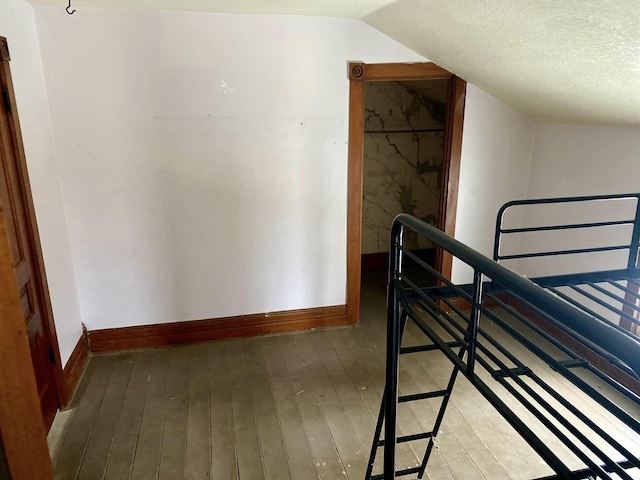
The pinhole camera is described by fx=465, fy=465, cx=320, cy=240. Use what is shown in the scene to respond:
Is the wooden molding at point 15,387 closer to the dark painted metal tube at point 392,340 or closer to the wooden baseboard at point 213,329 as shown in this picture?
the dark painted metal tube at point 392,340

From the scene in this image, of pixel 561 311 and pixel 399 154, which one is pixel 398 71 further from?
pixel 561 311

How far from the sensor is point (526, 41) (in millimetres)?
1898

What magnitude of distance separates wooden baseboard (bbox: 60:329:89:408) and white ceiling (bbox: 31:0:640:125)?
1916 millimetres

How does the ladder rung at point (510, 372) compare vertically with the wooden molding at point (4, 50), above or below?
below

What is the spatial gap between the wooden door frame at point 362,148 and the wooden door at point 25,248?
1.81 metres

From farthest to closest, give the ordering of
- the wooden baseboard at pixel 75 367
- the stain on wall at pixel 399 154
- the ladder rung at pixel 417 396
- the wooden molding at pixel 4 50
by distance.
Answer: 1. the stain on wall at pixel 399 154
2. the wooden baseboard at pixel 75 367
3. the wooden molding at pixel 4 50
4. the ladder rung at pixel 417 396

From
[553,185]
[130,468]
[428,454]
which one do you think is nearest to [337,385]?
[428,454]

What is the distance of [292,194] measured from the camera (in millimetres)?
3021

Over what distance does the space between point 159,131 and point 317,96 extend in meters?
0.98

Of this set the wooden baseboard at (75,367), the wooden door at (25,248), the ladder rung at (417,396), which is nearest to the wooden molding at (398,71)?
the wooden door at (25,248)

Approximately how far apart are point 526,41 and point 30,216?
2338 mm

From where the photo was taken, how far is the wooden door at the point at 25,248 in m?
2.02

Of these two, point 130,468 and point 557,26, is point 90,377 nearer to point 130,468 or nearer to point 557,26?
point 130,468

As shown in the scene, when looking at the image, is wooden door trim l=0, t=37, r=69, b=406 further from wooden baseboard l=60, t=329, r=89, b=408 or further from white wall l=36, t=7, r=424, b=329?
white wall l=36, t=7, r=424, b=329
